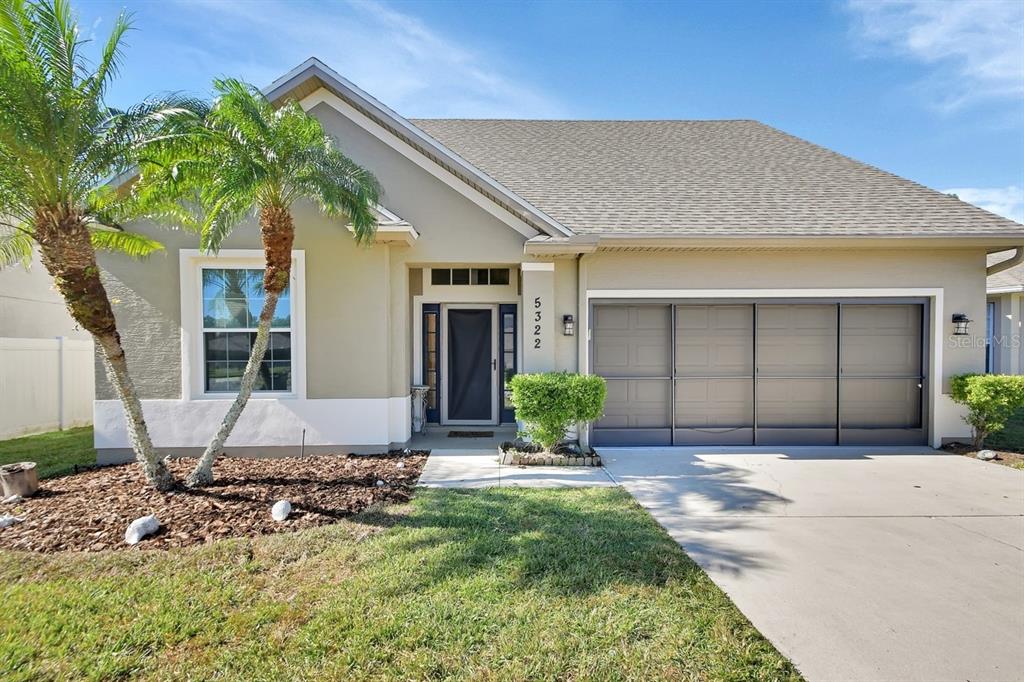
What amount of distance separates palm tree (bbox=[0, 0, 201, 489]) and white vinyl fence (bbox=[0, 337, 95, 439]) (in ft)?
21.1

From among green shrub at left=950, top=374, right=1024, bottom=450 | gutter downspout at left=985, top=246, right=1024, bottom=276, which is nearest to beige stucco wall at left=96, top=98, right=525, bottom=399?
green shrub at left=950, top=374, right=1024, bottom=450

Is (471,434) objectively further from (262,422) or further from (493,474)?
(262,422)

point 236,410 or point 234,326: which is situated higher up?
point 234,326

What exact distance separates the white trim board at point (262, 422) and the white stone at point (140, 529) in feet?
9.55

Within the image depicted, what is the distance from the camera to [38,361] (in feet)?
33.1

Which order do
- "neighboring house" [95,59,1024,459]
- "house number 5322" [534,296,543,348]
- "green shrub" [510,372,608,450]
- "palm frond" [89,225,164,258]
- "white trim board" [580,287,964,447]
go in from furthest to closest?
"white trim board" [580,287,964,447], "house number 5322" [534,296,543,348], "neighboring house" [95,59,1024,459], "green shrub" [510,372,608,450], "palm frond" [89,225,164,258]

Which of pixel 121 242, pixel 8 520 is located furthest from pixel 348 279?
pixel 8 520

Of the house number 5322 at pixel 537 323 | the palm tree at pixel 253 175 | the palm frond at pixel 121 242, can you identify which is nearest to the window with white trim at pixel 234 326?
the palm frond at pixel 121 242

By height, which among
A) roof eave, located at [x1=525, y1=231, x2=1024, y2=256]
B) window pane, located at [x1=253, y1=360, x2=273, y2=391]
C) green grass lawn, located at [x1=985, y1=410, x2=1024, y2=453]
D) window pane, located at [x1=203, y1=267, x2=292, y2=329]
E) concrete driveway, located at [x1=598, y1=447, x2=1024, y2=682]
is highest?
roof eave, located at [x1=525, y1=231, x2=1024, y2=256]

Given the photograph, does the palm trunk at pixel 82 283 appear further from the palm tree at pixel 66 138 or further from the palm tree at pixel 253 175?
the palm tree at pixel 253 175

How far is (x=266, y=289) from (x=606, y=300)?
5.46 metres

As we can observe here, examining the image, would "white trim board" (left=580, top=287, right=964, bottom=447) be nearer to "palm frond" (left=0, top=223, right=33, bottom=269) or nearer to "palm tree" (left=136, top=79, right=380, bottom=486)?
"palm tree" (left=136, top=79, right=380, bottom=486)

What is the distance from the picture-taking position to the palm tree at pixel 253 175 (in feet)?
17.7

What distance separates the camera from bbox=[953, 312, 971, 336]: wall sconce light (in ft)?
27.5
